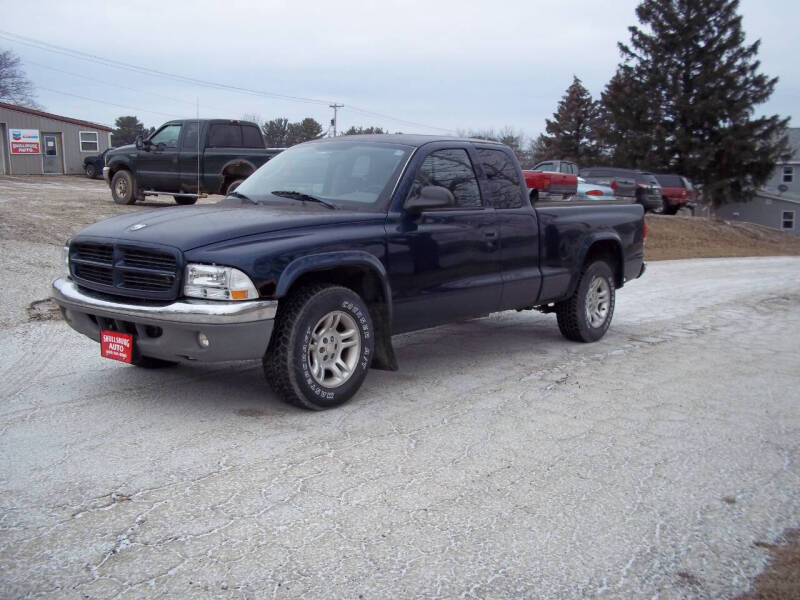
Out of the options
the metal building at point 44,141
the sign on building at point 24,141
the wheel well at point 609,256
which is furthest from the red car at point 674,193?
the sign on building at point 24,141

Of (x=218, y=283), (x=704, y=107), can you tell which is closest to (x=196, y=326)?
(x=218, y=283)

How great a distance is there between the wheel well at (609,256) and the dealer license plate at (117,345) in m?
4.54

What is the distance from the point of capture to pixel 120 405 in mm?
5062

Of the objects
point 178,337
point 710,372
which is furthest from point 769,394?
point 178,337

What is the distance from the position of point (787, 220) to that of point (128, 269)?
51.4 m

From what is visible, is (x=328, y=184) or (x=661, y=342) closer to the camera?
(x=328, y=184)

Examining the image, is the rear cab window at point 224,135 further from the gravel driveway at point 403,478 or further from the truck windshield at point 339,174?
the truck windshield at point 339,174

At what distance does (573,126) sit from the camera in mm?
54438

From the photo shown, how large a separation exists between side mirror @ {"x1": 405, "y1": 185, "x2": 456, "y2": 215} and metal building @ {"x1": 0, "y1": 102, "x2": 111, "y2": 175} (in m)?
36.0

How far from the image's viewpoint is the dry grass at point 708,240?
2205 cm

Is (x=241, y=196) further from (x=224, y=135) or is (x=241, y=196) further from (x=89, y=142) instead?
(x=89, y=142)

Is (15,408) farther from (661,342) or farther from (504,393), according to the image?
(661,342)

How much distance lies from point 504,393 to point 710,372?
212 cm

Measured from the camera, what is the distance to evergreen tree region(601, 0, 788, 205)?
137ft
